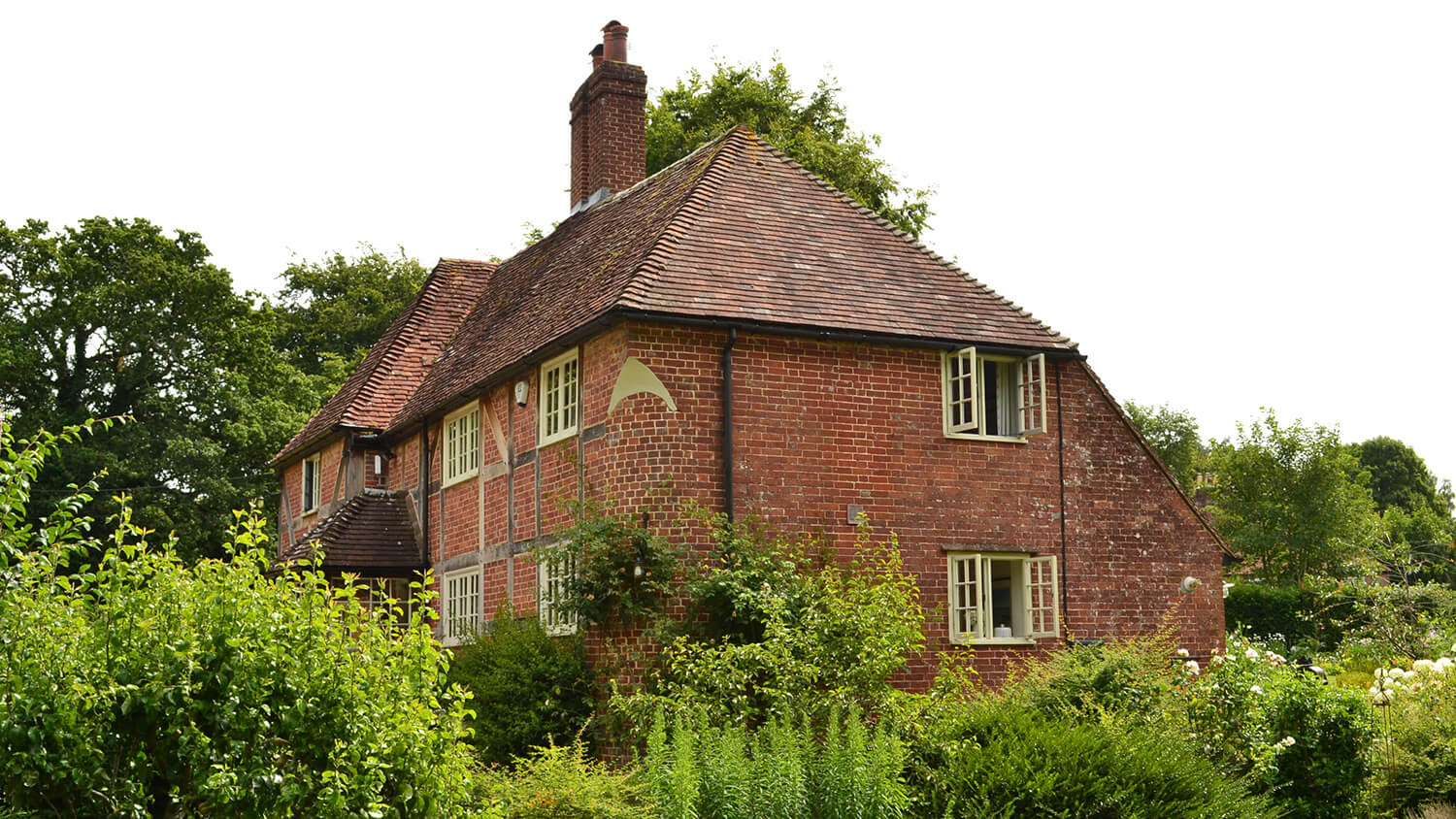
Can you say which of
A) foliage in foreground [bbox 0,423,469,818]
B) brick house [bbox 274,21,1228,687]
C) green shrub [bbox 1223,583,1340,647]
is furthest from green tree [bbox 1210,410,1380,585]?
foliage in foreground [bbox 0,423,469,818]

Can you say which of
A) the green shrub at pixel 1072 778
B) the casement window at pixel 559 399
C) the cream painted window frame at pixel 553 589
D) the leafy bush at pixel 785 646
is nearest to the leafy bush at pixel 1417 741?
the green shrub at pixel 1072 778

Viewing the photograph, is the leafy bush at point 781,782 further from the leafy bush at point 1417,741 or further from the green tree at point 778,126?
the green tree at point 778,126

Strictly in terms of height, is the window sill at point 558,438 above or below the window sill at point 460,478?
above

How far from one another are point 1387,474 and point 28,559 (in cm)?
6266

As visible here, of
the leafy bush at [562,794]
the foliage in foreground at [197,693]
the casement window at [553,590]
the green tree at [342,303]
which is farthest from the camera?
the green tree at [342,303]

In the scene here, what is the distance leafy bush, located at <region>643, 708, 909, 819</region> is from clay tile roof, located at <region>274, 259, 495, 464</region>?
1492 cm

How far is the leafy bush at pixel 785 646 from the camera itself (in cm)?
1404

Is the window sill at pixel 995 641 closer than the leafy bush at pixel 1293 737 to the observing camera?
No

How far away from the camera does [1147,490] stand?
1831 cm

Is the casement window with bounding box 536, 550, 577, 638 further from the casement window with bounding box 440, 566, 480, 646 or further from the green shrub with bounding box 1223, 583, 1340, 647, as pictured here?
the green shrub with bounding box 1223, 583, 1340, 647

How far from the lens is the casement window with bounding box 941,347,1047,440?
17141mm

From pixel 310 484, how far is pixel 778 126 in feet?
43.8

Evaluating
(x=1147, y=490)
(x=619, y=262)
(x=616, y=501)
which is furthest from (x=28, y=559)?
(x=1147, y=490)

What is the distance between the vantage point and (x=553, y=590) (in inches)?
655
